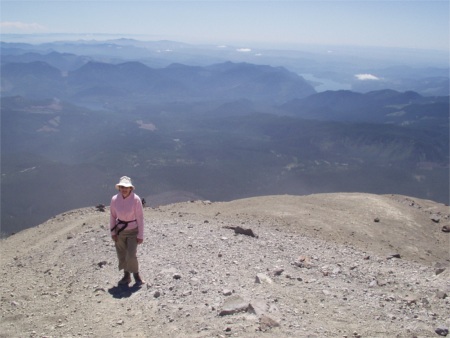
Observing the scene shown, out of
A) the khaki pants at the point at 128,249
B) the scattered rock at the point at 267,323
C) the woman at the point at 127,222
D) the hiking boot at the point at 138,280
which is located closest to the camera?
the scattered rock at the point at 267,323

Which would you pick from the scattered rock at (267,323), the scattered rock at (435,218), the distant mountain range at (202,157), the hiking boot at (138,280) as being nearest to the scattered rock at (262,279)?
the scattered rock at (267,323)

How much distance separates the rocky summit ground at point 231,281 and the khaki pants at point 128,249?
0.53 m

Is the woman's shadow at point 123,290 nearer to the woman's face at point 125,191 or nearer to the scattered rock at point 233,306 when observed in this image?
the woman's face at point 125,191

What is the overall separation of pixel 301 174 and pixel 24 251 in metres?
101

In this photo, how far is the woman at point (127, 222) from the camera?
9.02m

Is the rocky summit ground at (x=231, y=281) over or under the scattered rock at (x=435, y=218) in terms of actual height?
over

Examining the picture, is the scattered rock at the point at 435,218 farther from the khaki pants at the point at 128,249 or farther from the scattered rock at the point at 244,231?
the khaki pants at the point at 128,249

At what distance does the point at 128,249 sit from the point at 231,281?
2488 millimetres

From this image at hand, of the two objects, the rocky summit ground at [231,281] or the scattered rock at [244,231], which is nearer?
the rocky summit ground at [231,281]

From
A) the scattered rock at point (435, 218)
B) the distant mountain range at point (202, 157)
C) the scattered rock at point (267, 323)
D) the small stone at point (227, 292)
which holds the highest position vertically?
the scattered rock at point (267, 323)

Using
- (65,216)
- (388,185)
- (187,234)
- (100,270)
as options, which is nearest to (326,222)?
(187,234)

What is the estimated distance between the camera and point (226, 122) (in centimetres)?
18362

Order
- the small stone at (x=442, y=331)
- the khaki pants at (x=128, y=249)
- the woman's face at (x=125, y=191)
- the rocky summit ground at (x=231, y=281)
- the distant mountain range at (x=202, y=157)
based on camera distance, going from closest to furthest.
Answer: the small stone at (x=442, y=331) < the rocky summit ground at (x=231, y=281) < the woman's face at (x=125, y=191) < the khaki pants at (x=128, y=249) < the distant mountain range at (x=202, y=157)

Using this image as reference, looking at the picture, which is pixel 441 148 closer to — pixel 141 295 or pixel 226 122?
pixel 226 122
